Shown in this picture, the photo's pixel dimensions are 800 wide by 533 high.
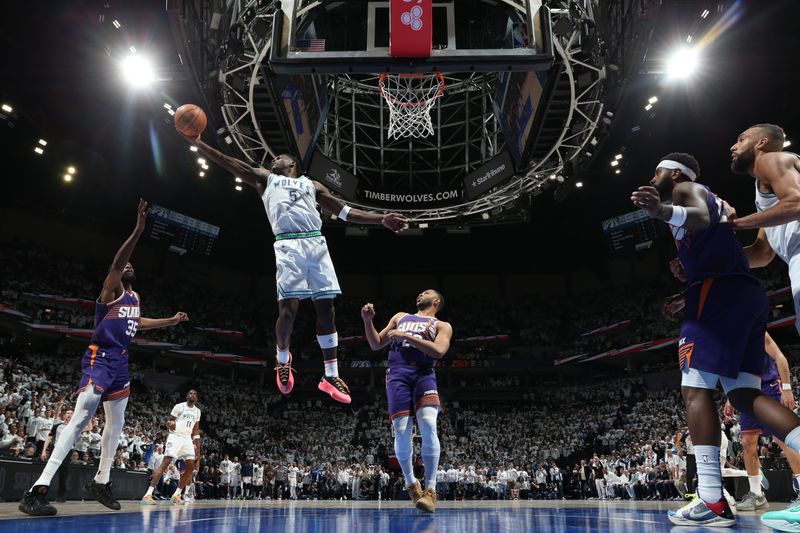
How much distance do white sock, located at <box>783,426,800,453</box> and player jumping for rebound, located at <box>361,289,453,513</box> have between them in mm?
2853

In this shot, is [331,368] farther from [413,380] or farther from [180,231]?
[180,231]

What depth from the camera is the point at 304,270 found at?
4.80 meters

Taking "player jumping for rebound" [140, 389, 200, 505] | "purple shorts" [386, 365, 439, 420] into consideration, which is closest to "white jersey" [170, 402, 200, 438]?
"player jumping for rebound" [140, 389, 200, 505]

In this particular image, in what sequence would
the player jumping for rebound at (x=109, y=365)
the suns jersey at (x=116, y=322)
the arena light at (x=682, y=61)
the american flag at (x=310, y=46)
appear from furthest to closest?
1. the arena light at (x=682, y=61)
2. the american flag at (x=310, y=46)
3. the suns jersey at (x=116, y=322)
4. the player jumping for rebound at (x=109, y=365)

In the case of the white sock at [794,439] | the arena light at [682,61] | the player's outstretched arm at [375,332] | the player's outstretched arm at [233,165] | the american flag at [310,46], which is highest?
the arena light at [682,61]

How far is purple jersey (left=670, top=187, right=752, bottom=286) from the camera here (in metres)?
3.49

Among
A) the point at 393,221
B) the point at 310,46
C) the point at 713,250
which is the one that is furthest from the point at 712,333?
the point at 310,46

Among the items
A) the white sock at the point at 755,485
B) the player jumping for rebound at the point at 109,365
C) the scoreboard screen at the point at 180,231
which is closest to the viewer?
the player jumping for rebound at the point at 109,365

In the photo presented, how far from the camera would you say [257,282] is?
3516 cm

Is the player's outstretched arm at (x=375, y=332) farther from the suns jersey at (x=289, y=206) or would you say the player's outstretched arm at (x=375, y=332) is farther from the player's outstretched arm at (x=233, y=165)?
the player's outstretched arm at (x=233, y=165)

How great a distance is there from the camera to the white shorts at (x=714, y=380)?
339 cm

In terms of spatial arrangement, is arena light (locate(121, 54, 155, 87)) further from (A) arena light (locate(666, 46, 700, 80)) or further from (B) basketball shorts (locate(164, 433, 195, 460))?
(A) arena light (locate(666, 46, 700, 80))

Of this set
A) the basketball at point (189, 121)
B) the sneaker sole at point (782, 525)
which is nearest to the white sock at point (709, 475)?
the sneaker sole at point (782, 525)

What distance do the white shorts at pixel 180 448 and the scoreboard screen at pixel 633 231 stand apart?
71.9 feet
